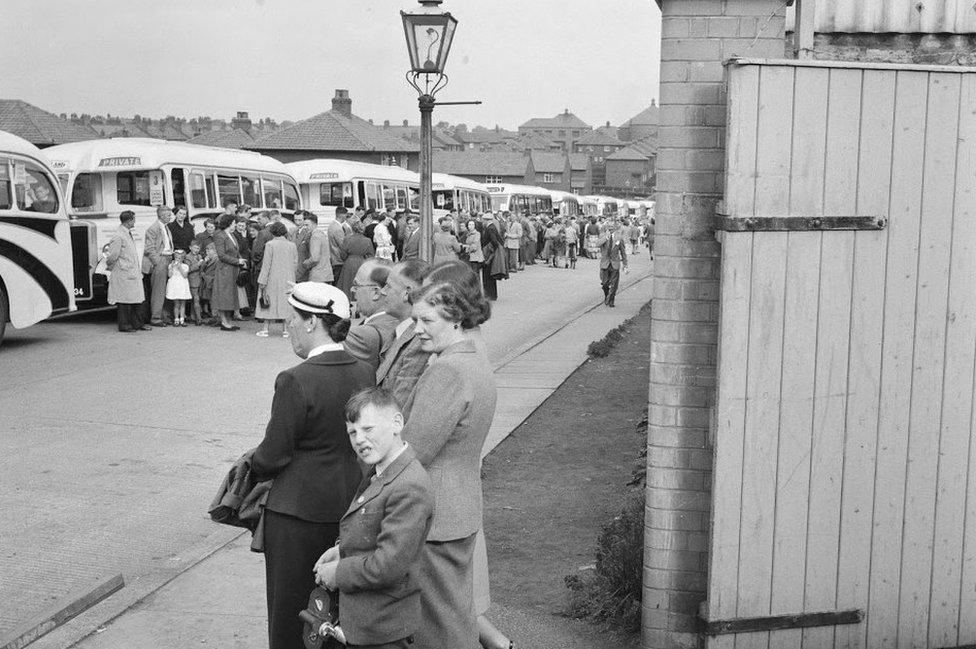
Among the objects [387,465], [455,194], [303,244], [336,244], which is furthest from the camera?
[455,194]

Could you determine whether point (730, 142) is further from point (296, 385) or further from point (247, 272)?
point (247, 272)

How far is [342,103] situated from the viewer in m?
79.1

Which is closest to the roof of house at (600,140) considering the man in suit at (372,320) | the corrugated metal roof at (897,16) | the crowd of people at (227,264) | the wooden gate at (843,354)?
the crowd of people at (227,264)

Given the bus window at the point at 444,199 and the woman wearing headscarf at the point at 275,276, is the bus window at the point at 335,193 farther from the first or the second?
the woman wearing headscarf at the point at 275,276

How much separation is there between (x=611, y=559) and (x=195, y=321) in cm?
1335

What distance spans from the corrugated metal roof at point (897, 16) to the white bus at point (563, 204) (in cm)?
5799

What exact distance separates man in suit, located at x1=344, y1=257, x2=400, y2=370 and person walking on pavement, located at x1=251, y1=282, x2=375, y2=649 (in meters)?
1.04

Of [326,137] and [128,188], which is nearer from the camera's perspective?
[128,188]

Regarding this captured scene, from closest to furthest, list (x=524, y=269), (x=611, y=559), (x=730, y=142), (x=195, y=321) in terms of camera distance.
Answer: (x=730, y=142)
(x=611, y=559)
(x=195, y=321)
(x=524, y=269)

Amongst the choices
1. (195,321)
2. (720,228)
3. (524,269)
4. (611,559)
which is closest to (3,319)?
(195,321)

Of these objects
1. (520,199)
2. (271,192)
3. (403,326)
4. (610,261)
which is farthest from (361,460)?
(520,199)

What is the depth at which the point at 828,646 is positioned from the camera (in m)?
4.73

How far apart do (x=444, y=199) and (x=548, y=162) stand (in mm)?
106403

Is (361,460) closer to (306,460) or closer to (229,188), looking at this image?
(306,460)
